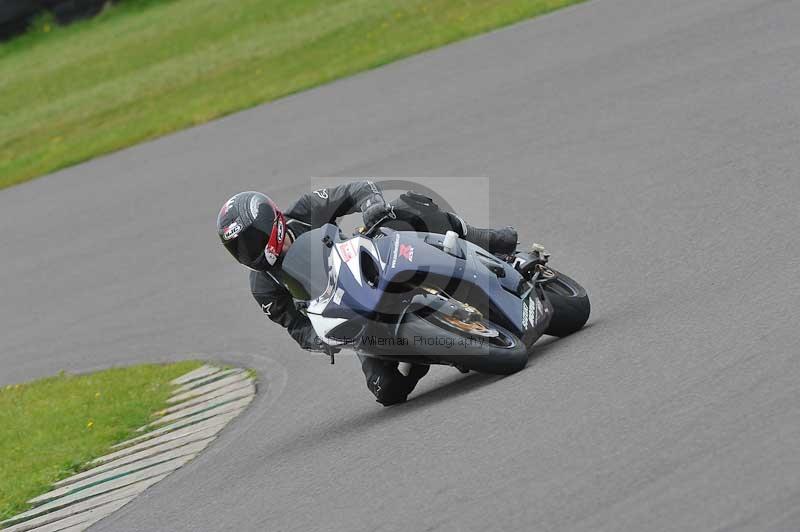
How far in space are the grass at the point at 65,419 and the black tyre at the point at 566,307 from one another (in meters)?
3.36

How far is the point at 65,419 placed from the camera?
9.51 metres

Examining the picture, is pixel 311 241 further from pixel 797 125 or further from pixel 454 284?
pixel 797 125

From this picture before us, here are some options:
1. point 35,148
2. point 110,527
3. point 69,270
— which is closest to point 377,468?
point 110,527

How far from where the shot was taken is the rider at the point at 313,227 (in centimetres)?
681

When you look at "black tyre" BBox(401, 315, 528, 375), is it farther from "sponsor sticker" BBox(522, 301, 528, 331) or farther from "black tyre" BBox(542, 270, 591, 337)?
"black tyre" BBox(542, 270, 591, 337)

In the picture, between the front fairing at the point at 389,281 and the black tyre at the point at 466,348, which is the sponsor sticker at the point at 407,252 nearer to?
the front fairing at the point at 389,281

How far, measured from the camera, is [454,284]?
22.0ft

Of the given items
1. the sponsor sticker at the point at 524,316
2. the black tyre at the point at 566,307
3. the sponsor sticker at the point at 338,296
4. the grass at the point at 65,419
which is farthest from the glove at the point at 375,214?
the grass at the point at 65,419

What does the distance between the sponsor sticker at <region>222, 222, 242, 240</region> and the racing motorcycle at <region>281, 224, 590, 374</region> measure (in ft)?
1.03

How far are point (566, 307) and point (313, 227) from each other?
1.56m

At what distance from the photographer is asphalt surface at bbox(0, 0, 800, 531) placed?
192 inches

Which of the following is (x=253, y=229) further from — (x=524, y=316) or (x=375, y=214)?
(x=524, y=316)

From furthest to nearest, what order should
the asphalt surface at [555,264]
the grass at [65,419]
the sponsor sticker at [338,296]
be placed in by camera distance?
the grass at [65,419], the sponsor sticker at [338,296], the asphalt surface at [555,264]

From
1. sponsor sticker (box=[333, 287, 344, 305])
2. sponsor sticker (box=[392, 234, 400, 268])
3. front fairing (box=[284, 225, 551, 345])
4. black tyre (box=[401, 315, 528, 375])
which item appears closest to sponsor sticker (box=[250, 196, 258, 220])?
front fairing (box=[284, 225, 551, 345])
